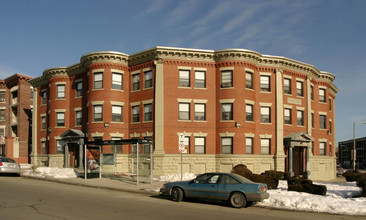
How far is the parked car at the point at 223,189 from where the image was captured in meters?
13.7

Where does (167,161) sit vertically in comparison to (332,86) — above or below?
below

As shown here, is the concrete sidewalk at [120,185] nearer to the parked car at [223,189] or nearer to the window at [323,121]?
the parked car at [223,189]

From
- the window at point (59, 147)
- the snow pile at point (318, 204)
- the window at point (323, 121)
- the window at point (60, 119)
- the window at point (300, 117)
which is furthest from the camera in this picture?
the window at point (323, 121)

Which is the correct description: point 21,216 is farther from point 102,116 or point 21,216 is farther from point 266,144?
point 266,144

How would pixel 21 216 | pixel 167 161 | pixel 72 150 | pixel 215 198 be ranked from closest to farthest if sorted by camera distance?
1. pixel 21 216
2. pixel 215 198
3. pixel 167 161
4. pixel 72 150

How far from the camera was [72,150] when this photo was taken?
35156 mm

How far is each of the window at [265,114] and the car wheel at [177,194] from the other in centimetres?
1872

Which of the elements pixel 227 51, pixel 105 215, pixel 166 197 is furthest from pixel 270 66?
pixel 105 215

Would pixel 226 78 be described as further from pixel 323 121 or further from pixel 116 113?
pixel 323 121

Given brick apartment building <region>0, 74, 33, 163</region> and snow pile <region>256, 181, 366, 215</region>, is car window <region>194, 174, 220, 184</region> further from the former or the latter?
brick apartment building <region>0, 74, 33, 163</region>

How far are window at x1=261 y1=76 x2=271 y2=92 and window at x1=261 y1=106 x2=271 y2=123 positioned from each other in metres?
1.70

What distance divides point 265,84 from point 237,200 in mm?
20371

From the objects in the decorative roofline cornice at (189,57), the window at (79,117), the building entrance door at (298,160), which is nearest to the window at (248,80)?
the decorative roofline cornice at (189,57)

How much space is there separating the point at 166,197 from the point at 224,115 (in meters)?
15.3
